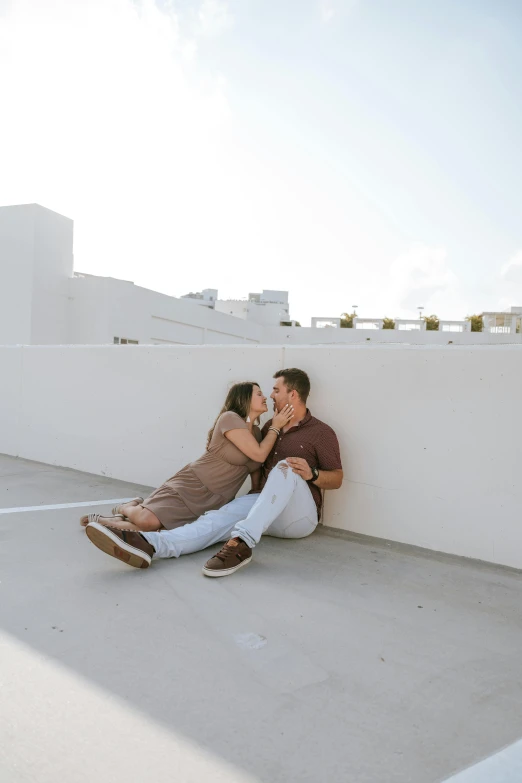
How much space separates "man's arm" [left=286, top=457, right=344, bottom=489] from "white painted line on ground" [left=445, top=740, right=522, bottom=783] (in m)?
1.98

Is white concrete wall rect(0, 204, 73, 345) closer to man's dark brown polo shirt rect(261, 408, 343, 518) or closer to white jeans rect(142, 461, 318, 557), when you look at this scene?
man's dark brown polo shirt rect(261, 408, 343, 518)

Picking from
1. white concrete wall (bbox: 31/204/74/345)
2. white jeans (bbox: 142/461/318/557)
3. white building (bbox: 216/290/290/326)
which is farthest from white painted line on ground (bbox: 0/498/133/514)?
white building (bbox: 216/290/290/326)

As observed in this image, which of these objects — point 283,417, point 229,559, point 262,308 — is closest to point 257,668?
point 229,559

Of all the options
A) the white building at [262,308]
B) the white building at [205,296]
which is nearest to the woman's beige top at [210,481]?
the white building at [262,308]

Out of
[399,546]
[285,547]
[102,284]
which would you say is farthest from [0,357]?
[102,284]

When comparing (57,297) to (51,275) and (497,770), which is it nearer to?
(51,275)

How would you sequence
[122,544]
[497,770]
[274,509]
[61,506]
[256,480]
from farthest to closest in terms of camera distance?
[61,506] → [256,480] → [274,509] → [122,544] → [497,770]

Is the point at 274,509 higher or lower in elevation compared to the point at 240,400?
lower

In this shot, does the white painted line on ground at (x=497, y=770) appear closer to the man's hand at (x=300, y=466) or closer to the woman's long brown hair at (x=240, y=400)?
the man's hand at (x=300, y=466)

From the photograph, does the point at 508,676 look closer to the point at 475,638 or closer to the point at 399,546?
the point at 475,638

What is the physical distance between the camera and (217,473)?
12.0ft

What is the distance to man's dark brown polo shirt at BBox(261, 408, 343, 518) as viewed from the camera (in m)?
3.71

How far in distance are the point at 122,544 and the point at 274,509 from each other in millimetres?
820

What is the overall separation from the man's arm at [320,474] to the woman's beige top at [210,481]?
0.38 metres
